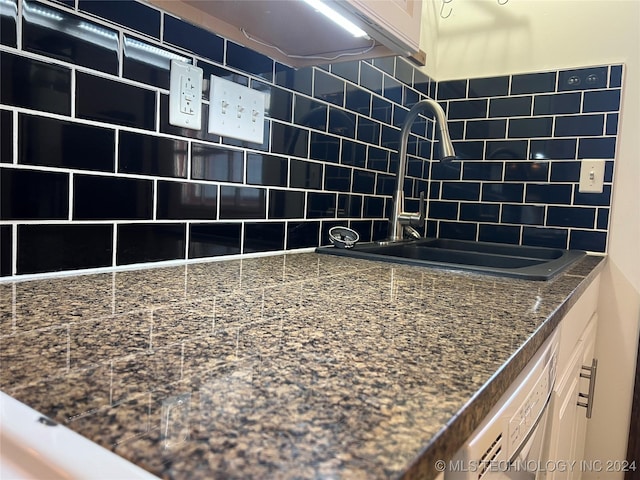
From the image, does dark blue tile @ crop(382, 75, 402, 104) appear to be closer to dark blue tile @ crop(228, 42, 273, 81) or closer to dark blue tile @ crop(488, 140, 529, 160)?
dark blue tile @ crop(488, 140, 529, 160)

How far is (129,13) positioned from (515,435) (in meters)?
0.86

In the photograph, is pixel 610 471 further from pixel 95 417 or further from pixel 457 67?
pixel 95 417

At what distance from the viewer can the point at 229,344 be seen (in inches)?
18.4

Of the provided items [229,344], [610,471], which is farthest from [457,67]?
[229,344]

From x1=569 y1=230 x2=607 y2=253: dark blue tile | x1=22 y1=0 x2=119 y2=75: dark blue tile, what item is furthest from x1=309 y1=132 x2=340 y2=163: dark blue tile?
x1=569 y1=230 x2=607 y2=253: dark blue tile

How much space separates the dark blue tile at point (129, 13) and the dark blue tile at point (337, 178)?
0.63 m

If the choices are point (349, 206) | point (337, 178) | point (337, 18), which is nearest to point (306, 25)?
point (337, 18)

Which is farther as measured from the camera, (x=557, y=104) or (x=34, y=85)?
(x=557, y=104)

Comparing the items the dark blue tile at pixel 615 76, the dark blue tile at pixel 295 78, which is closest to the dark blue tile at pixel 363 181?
the dark blue tile at pixel 295 78

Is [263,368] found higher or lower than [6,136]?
lower

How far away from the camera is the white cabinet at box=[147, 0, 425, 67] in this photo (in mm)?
846

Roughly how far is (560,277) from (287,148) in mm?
705

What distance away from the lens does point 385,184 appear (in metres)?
1.67

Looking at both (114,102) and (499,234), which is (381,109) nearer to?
(499,234)
